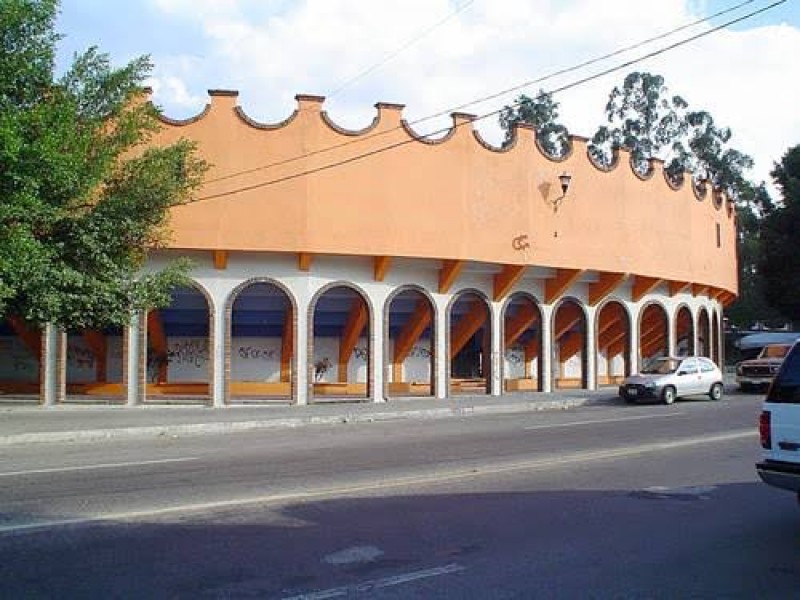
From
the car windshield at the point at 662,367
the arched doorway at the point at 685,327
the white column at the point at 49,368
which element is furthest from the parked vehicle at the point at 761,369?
the white column at the point at 49,368

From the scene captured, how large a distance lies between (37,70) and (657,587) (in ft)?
50.3

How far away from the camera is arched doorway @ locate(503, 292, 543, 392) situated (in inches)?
1166

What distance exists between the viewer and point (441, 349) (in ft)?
88.7

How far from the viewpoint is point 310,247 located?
24.1m

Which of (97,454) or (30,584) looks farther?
(97,454)

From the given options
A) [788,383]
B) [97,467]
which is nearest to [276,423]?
[97,467]

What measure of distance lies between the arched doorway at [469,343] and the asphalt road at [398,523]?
14.3m

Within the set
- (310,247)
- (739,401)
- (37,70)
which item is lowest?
(739,401)

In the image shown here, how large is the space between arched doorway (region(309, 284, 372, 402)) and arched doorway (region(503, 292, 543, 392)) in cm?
508

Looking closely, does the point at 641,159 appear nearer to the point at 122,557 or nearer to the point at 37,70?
the point at 37,70

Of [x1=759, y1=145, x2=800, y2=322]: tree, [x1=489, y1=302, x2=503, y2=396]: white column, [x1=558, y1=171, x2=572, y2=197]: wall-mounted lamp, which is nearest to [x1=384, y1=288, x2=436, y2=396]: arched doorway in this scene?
[x1=489, y1=302, x2=503, y2=396]: white column

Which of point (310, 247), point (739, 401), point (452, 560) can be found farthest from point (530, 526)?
point (739, 401)

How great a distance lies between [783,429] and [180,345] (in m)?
25.0

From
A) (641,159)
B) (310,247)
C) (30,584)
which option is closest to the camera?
(30,584)
